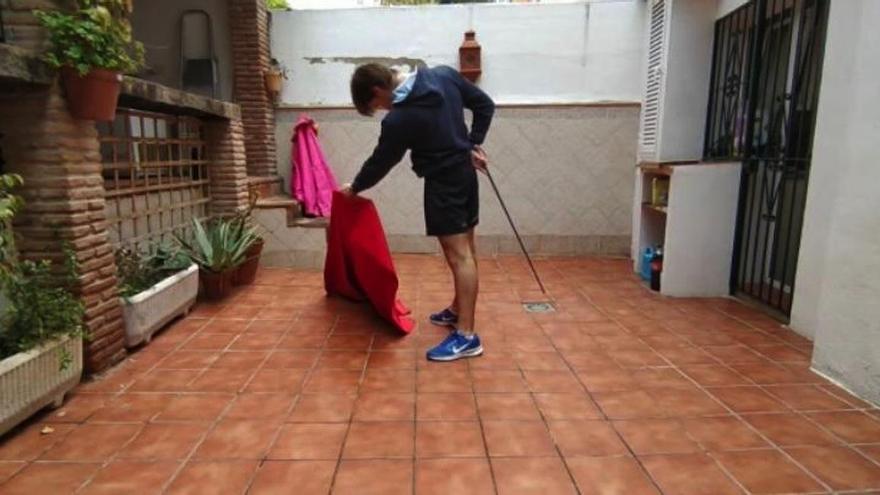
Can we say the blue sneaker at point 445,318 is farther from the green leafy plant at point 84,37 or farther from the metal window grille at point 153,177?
the green leafy plant at point 84,37

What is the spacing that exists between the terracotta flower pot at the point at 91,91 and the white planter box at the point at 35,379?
37.5 inches

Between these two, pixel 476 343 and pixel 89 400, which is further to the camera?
pixel 476 343

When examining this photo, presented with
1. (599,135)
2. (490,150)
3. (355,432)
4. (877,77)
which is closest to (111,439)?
(355,432)

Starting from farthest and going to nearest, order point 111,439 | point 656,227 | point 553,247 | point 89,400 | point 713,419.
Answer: point 553,247 → point 656,227 → point 89,400 → point 713,419 → point 111,439

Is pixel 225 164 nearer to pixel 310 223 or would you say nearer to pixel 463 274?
pixel 310 223

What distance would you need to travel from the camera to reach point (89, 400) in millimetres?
2139

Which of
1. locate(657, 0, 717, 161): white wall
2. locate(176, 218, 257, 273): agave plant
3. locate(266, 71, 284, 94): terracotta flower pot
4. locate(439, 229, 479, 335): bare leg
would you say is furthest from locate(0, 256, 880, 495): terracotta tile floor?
locate(266, 71, 284, 94): terracotta flower pot

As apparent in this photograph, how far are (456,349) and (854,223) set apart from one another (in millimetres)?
1776

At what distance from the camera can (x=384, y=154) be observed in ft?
8.39

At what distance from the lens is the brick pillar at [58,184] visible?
2.12 meters

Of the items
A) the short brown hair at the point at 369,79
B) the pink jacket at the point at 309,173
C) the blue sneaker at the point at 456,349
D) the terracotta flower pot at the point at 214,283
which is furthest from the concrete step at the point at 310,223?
the blue sneaker at the point at 456,349

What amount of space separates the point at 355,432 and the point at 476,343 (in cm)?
91

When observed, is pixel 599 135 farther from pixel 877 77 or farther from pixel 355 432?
pixel 355 432

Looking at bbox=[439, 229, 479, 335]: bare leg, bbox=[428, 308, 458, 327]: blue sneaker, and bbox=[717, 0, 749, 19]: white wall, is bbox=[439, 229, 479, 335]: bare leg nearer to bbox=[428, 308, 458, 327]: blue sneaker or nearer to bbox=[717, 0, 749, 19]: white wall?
bbox=[428, 308, 458, 327]: blue sneaker
